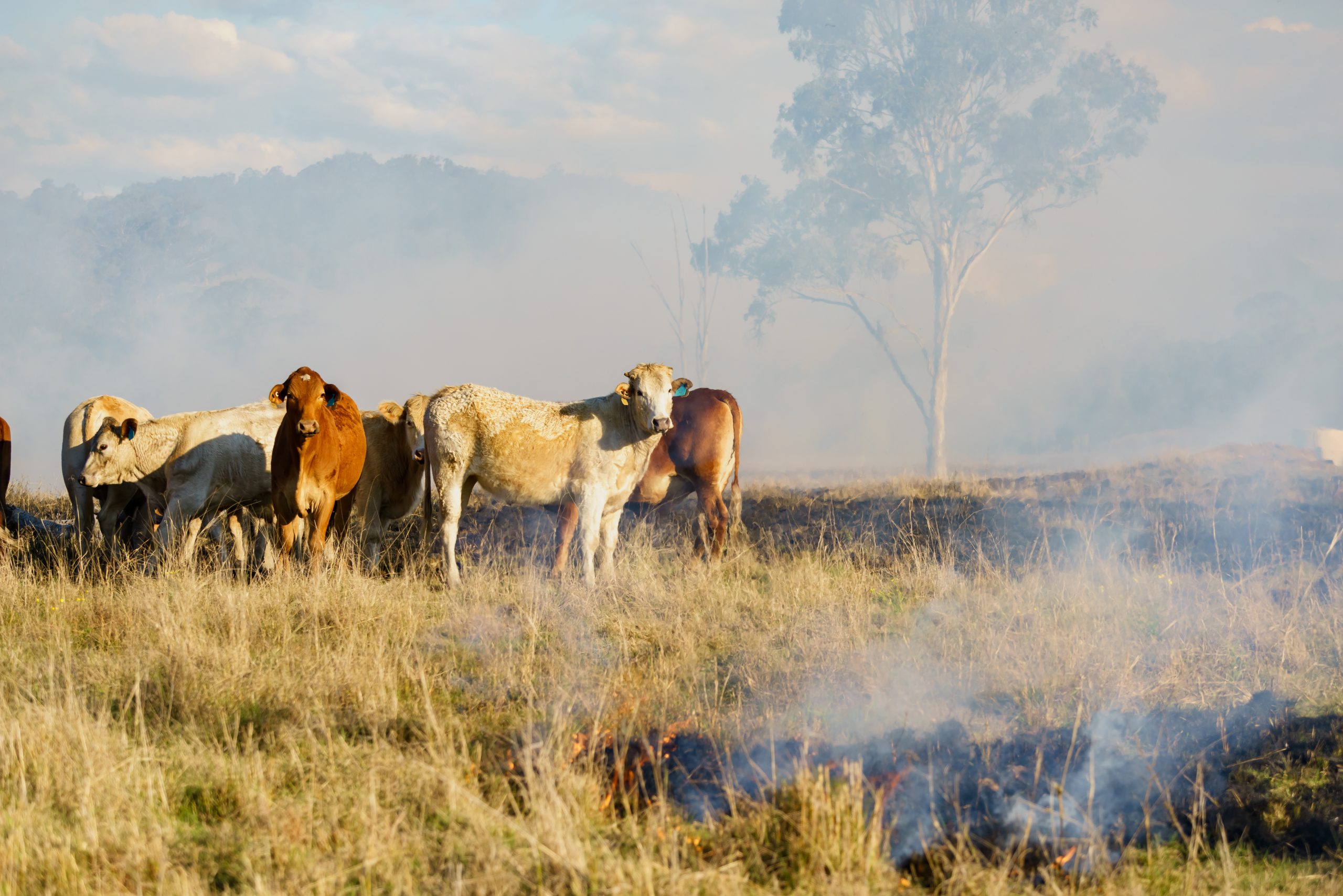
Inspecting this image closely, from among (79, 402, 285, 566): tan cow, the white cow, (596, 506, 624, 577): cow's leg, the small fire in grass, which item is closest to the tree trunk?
the white cow

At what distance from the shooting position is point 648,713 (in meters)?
5.59

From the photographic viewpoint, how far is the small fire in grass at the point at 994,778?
14.1 feet

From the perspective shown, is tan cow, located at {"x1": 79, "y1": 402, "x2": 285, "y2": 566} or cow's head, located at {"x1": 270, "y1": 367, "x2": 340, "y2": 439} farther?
tan cow, located at {"x1": 79, "y1": 402, "x2": 285, "y2": 566}

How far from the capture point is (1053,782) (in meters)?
4.68

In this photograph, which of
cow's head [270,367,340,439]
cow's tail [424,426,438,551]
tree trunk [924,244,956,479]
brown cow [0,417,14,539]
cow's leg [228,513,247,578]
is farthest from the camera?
tree trunk [924,244,956,479]

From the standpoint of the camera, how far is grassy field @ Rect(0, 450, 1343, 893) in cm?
395

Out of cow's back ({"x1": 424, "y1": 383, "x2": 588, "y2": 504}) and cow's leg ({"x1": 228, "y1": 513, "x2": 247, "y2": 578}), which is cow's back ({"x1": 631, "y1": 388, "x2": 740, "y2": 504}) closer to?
cow's back ({"x1": 424, "y1": 383, "x2": 588, "y2": 504})

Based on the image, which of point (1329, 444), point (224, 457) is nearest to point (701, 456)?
point (224, 457)

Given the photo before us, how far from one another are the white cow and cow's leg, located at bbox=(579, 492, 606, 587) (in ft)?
37.2

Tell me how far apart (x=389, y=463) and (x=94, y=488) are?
325 cm

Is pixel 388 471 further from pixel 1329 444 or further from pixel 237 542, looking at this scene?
pixel 1329 444

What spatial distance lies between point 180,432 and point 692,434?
5.40 meters

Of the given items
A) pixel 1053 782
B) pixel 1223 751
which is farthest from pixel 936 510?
pixel 1053 782

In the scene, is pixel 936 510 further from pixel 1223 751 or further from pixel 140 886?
pixel 140 886
